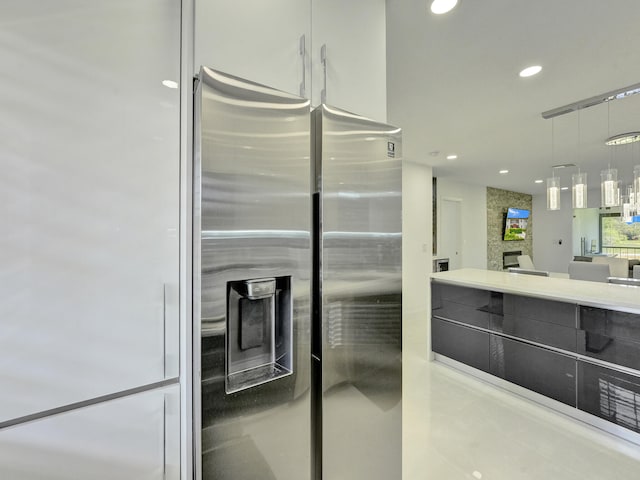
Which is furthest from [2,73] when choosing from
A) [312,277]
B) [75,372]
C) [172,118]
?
[312,277]

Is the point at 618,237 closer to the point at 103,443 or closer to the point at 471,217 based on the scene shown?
the point at 471,217

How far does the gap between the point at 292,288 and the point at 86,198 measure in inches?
25.1

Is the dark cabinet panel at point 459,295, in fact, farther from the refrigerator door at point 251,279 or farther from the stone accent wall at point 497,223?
the stone accent wall at point 497,223

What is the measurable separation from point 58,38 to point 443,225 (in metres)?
6.22

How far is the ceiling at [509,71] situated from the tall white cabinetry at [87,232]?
1.41 meters

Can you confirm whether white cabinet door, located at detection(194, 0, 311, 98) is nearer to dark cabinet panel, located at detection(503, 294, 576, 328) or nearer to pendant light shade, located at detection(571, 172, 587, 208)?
dark cabinet panel, located at detection(503, 294, 576, 328)

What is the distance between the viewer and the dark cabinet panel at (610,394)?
1.91m

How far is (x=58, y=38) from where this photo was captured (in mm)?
764

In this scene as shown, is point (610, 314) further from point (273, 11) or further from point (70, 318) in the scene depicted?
point (70, 318)

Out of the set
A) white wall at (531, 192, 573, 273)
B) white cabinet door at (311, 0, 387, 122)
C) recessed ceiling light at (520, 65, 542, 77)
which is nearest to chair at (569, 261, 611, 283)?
recessed ceiling light at (520, 65, 542, 77)

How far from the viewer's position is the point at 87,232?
0.80 meters

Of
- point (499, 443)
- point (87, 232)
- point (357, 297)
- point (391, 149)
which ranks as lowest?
point (499, 443)

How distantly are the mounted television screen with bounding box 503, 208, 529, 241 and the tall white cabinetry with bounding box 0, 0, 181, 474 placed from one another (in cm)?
852

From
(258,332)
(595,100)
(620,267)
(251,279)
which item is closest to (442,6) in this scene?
(251,279)
